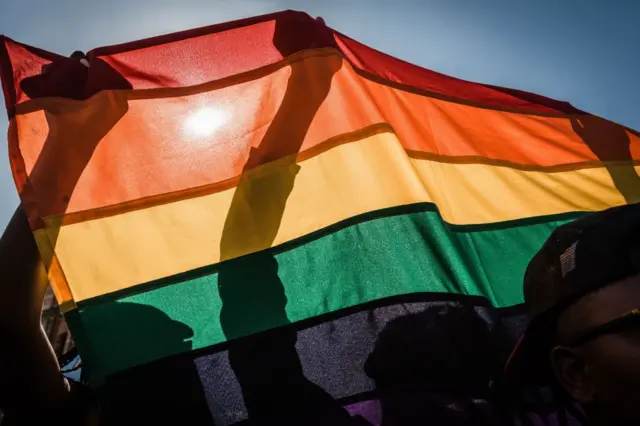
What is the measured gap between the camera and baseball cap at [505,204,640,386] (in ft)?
5.11

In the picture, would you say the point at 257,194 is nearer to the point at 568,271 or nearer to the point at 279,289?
the point at 279,289

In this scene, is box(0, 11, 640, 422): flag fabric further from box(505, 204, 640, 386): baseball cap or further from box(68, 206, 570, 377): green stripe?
box(505, 204, 640, 386): baseball cap

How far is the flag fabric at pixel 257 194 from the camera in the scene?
2.02 meters

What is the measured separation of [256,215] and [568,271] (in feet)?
4.05

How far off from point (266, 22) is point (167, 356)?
1.70 m

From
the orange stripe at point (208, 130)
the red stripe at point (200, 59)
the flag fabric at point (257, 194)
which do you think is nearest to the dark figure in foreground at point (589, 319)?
the flag fabric at point (257, 194)

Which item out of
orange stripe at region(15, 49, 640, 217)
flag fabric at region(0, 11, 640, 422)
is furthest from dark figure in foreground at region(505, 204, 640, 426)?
orange stripe at region(15, 49, 640, 217)

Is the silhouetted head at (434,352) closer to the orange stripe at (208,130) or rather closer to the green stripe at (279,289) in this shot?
the green stripe at (279,289)

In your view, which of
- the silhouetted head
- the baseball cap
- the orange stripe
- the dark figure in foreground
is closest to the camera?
the dark figure in foreground

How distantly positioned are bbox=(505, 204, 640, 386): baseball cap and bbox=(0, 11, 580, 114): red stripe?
1.48 m

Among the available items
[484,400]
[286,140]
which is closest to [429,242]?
[484,400]

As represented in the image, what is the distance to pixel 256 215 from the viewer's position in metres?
2.33

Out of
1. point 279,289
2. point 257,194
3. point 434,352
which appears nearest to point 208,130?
point 257,194

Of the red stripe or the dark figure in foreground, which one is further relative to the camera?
the red stripe
